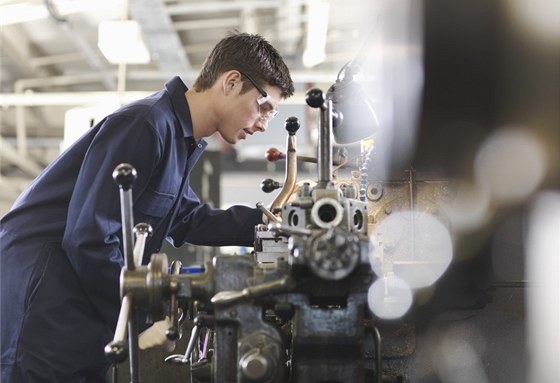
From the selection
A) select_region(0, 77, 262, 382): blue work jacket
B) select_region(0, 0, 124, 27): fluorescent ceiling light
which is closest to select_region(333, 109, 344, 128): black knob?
select_region(0, 77, 262, 382): blue work jacket

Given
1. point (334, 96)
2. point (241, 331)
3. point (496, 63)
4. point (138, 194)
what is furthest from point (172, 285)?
point (496, 63)

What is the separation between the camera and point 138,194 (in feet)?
4.74

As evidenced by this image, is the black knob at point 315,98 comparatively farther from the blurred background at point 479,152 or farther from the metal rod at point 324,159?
the blurred background at point 479,152

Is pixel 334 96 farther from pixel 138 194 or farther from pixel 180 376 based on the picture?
pixel 180 376

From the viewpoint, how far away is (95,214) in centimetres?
131

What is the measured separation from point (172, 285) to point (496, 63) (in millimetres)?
871

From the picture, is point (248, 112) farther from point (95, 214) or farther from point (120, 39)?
point (120, 39)

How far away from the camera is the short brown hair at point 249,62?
1690 millimetres

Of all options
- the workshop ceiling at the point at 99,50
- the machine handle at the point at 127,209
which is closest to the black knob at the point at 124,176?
the machine handle at the point at 127,209

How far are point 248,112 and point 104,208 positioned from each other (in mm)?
555

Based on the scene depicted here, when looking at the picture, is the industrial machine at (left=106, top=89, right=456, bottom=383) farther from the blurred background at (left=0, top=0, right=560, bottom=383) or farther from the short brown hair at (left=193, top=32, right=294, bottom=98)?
the short brown hair at (left=193, top=32, right=294, bottom=98)

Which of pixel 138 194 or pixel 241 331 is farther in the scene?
pixel 138 194

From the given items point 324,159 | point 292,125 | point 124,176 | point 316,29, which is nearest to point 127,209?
point 124,176

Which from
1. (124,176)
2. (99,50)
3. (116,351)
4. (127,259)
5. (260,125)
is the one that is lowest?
(116,351)
